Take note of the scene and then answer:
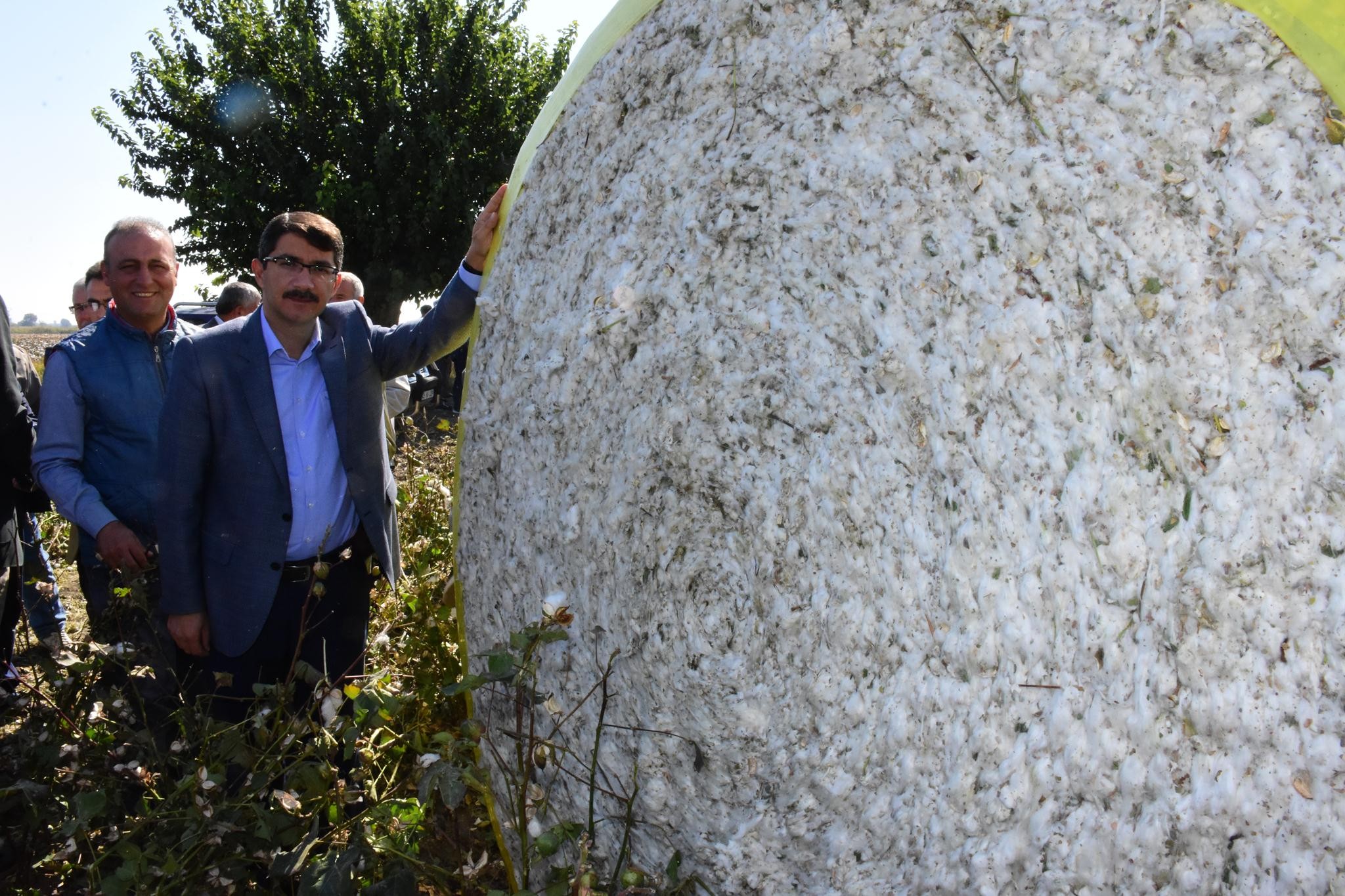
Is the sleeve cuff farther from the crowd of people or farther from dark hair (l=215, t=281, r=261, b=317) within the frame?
dark hair (l=215, t=281, r=261, b=317)

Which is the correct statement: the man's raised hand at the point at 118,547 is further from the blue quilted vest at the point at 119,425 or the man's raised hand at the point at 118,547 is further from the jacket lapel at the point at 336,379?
the jacket lapel at the point at 336,379

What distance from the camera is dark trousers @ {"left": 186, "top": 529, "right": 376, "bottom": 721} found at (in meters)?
2.89

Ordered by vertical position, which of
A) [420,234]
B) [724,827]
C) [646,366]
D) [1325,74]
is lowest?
[420,234]

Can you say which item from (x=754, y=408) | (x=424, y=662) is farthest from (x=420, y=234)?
(x=754, y=408)

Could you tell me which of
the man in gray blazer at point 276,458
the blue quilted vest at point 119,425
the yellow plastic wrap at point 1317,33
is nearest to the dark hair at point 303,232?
the man in gray blazer at point 276,458

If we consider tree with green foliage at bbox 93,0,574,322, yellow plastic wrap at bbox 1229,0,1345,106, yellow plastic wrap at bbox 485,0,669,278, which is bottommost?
tree with green foliage at bbox 93,0,574,322

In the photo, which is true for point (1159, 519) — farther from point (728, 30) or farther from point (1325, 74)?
point (728, 30)

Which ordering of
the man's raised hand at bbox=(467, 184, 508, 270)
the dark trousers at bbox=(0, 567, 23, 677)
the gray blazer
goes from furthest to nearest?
the dark trousers at bbox=(0, 567, 23, 677), the gray blazer, the man's raised hand at bbox=(467, 184, 508, 270)

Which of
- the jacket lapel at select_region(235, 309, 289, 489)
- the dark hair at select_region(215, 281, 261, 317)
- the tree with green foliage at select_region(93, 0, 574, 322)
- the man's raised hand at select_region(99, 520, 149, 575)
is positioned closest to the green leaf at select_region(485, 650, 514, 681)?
the jacket lapel at select_region(235, 309, 289, 489)

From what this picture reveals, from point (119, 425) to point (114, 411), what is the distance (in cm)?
5

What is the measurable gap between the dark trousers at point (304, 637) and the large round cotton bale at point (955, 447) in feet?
3.88

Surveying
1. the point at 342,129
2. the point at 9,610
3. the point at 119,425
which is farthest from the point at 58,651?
the point at 342,129

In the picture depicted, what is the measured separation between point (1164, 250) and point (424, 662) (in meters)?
2.31

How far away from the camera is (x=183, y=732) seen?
2443 millimetres
